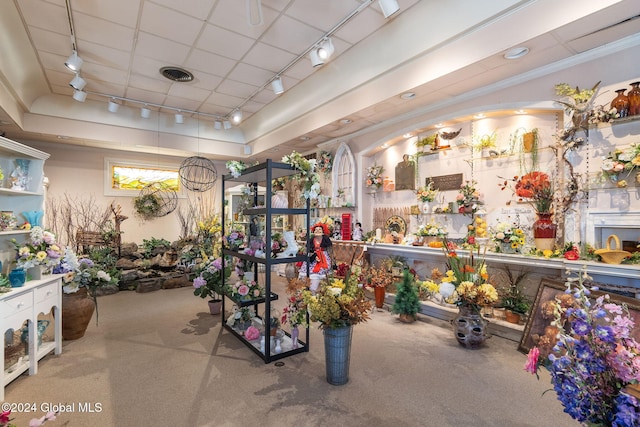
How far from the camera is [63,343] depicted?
352 centimetres

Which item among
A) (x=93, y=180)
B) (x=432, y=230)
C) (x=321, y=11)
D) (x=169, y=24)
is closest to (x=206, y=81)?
(x=169, y=24)

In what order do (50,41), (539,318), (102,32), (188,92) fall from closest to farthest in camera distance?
1. (539,318)
2. (102,32)
3. (50,41)
4. (188,92)

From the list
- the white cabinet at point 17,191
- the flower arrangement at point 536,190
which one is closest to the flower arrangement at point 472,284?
the flower arrangement at point 536,190

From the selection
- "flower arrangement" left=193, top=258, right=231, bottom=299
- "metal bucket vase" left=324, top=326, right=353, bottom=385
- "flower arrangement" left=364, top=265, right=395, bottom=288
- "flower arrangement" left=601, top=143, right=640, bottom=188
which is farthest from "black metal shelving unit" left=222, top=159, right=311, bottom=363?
"flower arrangement" left=601, top=143, right=640, bottom=188

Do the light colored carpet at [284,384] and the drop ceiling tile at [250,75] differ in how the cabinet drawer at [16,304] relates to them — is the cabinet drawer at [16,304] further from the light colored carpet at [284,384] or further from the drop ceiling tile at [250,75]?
the drop ceiling tile at [250,75]

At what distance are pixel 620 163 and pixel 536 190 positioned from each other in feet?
2.59

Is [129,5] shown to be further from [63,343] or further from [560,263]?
[560,263]

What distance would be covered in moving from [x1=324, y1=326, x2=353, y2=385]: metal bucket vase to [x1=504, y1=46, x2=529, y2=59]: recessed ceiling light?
10.2ft

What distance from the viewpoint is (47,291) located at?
10.1 ft

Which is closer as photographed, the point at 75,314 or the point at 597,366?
the point at 597,366

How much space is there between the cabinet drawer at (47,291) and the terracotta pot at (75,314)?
0.37m

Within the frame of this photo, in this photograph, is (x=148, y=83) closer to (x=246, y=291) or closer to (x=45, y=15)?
(x=45, y=15)

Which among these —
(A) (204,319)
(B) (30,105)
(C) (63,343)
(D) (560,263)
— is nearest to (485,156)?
(D) (560,263)

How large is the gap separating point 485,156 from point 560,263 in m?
1.70
